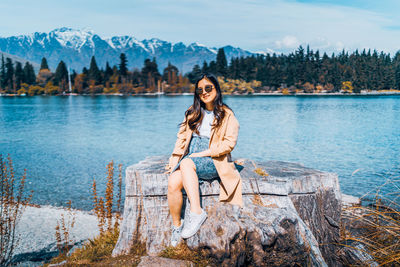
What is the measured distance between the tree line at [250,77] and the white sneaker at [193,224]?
130 m

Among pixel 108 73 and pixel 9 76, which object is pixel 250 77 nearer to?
pixel 108 73

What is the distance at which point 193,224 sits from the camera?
4191 mm

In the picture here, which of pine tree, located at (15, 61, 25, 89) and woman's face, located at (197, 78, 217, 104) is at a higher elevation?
pine tree, located at (15, 61, 25, 89)

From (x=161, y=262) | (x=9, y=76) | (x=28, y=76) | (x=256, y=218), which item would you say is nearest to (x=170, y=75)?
(x=28, y=76)

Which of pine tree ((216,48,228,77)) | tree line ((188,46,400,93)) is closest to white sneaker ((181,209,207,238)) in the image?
tree line ((188,46,400,93))

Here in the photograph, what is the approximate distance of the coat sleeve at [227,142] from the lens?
4535 millimetres

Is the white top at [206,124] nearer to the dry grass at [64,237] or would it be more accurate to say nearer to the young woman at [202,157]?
the young woman at [202,157]

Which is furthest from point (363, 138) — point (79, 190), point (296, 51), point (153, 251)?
point (296, 51)

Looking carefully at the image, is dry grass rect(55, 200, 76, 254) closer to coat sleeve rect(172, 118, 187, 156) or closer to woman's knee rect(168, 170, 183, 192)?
woman's knee rect(168, 170, 183, 192)

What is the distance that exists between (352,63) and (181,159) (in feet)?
506

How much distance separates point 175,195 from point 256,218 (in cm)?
113

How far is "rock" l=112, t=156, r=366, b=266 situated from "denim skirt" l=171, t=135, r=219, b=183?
202 mm

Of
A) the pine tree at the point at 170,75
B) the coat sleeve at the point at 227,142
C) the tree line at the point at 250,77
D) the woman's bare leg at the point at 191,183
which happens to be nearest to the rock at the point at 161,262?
the woman's bare leg at the point at 191,183

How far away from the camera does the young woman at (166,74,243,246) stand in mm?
4348
